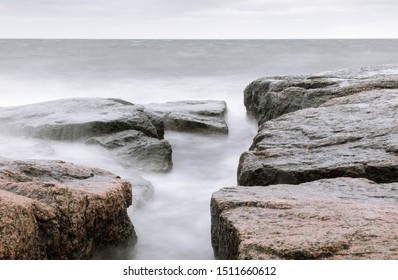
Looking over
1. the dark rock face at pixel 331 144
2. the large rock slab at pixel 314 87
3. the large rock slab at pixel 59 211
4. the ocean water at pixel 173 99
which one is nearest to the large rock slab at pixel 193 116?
the ocean water at pixel 173 99

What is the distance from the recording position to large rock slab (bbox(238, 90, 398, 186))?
14.4ft

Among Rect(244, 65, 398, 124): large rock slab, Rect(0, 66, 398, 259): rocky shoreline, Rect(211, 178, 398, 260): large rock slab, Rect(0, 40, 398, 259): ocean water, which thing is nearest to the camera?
Rect(211, 178, 398, 260): large rock slab

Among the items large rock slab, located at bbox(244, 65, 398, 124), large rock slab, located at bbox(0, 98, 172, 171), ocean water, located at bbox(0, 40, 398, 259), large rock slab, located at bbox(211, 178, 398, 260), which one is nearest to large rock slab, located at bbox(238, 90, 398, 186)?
large rock slab, located at bbox(211, 178, 398, 260)

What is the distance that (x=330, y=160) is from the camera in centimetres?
457

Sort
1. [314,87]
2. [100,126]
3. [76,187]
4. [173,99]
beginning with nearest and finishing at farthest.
Answer: [76,187] → [100,126] → [314,87] → [173,99]

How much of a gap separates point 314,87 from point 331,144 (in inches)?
120

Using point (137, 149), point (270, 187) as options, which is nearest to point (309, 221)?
point (270, 187)

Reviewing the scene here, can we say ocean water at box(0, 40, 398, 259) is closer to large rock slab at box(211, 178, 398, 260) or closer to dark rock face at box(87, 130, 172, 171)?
dark rock face at box(87, 130, 172, 171)

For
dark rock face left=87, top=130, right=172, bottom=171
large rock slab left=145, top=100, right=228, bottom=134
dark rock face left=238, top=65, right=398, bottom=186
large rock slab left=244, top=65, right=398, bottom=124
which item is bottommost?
dark rock face left=87, top=130, right=172, bottom=171

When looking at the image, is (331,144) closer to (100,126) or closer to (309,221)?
(309,221)

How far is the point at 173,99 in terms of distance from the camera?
15.8m

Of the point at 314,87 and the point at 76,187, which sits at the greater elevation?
the point at 314,87

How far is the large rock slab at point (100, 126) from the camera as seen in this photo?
7.02m
